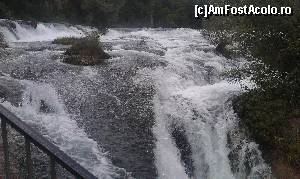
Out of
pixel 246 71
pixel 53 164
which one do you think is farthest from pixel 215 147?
pixel 53 164

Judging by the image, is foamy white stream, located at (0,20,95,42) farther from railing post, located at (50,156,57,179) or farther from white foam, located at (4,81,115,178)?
railing post, located at (50,156,57,179)

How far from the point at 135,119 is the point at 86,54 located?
5843 mm

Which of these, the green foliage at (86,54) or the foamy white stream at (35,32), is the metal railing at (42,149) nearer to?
the green foliage at (86,54)

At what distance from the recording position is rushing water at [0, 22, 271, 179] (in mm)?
10234

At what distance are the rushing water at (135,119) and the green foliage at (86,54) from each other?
3.31 ft

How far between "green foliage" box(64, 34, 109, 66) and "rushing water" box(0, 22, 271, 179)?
1008 mm

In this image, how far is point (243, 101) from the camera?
1203cm

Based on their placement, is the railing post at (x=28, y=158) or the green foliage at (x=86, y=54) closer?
the railing post at (x=28, y=158)

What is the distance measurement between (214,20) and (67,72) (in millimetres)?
5197

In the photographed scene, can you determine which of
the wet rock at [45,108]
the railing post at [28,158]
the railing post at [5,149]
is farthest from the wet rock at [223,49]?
the railing post at [28,158]

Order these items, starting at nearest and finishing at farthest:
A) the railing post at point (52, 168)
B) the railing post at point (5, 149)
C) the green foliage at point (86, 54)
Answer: the railing post at point (52, 168), the railing post at point (5, 149), the green foliage at point (86, 54)

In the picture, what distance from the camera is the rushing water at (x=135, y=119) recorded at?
33.6ft

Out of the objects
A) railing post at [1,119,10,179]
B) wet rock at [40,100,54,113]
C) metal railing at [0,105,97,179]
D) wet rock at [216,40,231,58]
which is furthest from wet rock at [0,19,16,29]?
metal railing at [0,105,97,179]

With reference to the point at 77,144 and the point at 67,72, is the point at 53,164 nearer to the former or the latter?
the point at 77,144
